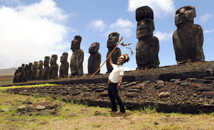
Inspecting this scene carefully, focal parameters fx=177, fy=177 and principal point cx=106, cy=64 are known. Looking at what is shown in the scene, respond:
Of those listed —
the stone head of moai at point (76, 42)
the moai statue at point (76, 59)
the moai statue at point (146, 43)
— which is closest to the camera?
the moai statue at point (146, 43)

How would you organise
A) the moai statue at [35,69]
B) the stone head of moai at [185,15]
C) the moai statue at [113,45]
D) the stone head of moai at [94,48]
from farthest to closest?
the moai statue at [35,69], the stone head of moai at [94,48], the moai statue at [113,45], the stone head of moai at [185,15]

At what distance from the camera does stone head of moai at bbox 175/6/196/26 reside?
806 cm

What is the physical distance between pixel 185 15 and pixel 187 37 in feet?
3.33

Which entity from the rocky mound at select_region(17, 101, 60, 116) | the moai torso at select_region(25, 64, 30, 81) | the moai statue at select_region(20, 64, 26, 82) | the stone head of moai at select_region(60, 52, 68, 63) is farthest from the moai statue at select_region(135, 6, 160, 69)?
the moai statue at select_region(20, 64, 26, 82)

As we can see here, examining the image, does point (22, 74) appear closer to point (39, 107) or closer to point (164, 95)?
point (39, 107)

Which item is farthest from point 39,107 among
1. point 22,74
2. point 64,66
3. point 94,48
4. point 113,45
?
point 22,74

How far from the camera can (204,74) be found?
18.3 feet

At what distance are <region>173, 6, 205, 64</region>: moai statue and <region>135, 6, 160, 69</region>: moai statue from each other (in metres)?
1.08

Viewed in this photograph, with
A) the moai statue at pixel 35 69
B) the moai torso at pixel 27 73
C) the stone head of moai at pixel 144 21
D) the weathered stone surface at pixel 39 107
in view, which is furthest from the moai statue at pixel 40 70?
the weathered stone surface at pixel 39 107

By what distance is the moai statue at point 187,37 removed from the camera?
25.8 ft

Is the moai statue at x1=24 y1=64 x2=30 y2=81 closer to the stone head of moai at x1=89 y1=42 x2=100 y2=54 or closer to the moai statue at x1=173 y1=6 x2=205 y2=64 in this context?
the stone head of moai at x1=89 y1=42 x2=100 y2=54

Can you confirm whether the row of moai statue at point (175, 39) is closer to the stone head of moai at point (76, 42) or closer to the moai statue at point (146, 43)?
the moai statue at point (146, 43)

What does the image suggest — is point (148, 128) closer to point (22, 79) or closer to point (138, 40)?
point (138, 40)

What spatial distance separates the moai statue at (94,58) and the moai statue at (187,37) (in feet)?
21.7
